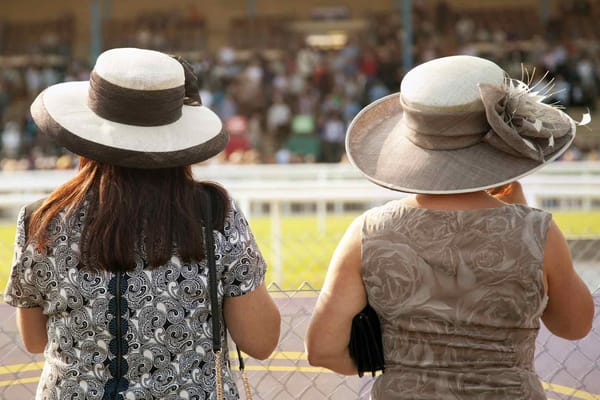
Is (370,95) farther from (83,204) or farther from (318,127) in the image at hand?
(83,204)

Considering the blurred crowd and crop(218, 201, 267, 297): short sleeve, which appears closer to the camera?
crop(218, 201, 267, 297): short sleeve

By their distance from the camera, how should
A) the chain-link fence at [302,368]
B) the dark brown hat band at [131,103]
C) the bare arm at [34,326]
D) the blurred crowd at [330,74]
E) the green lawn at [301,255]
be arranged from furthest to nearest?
the blurred crowd at [330,74] → the green lawn at [301,255] → the chain-link fence at [302,368] → the bare arm at [34,326] → the dark brown hat band at [131,103]

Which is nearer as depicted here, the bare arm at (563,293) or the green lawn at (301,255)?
the bare arm at (563,293)

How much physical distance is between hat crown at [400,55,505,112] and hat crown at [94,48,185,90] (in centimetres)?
57

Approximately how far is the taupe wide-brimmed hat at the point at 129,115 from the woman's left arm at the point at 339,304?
0.43 meters

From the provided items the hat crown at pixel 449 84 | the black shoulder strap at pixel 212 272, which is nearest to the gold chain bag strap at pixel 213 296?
the black shoulder strap at pixel 212 272

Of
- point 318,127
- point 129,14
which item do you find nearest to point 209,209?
point 318,127

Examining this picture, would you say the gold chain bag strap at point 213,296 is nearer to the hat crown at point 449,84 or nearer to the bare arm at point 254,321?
the bare arm at point 254,321

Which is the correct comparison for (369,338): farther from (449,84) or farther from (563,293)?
(449,84)

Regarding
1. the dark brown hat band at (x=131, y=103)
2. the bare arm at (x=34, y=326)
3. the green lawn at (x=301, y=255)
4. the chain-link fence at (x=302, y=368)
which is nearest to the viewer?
the dark brown hat band at (x=131, y=103)

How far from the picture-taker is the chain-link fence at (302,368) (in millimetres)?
3875

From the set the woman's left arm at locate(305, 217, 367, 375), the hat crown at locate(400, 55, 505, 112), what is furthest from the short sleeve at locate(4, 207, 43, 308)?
the hat crown at locate(400, 55, 505, 112)

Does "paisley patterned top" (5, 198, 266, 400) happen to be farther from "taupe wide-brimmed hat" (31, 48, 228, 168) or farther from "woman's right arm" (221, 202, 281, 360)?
"taupe wide-brimmed hat" (31, 48, 228, 168)

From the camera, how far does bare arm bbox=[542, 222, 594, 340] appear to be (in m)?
2.64
